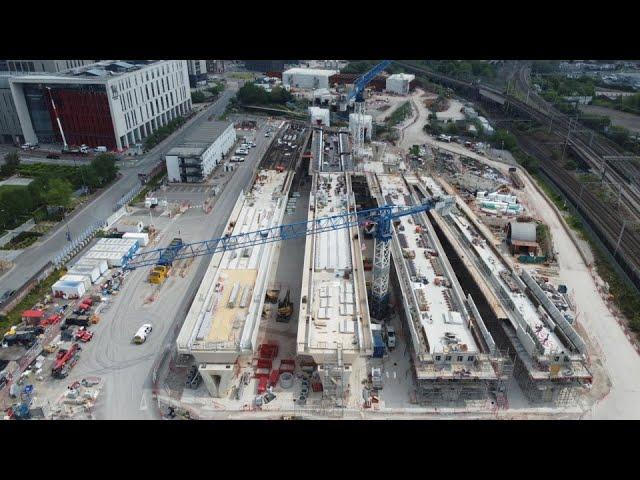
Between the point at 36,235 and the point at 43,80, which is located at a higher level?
the point at 43,80

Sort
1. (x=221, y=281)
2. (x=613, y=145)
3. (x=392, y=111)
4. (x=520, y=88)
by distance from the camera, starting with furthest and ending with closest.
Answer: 1. (x=520, y=88)
2. (x=392, y=111)
3. (x=613, y=145)
4. (x=221, y=281)

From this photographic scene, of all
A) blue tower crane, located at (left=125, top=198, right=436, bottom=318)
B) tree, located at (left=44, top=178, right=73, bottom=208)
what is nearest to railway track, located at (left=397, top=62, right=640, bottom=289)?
blue tower crane, located at (left=125, top=198, right=436, bottom=318)

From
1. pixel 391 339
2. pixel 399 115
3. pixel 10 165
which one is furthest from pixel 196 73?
pixel 391 339

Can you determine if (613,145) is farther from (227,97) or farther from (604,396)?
(227,97)

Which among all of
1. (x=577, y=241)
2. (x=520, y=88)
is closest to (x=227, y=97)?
(x=520, y=88)

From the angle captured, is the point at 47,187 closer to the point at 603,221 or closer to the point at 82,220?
the point at 82,220

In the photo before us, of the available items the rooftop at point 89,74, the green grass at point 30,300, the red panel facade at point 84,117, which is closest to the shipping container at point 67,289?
the green grass at point 30,300
